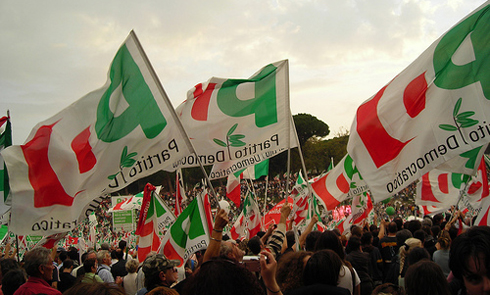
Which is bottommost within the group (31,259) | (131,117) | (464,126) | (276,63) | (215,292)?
(215,292)

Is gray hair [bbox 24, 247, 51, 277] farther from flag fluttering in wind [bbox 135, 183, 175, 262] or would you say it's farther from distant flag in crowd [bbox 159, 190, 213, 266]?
flag fluttering in wind [bbox 135, 183, 175, 262]

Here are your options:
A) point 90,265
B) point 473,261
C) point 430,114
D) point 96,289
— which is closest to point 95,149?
point 90,265

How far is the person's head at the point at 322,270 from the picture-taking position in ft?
11.6

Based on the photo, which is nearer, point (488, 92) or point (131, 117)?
point (488, 92)

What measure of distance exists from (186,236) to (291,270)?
3.51m

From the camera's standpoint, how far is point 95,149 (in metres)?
Result: 6.34

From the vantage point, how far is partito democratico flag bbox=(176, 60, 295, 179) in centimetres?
732

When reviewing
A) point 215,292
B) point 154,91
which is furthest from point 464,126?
point 215,292

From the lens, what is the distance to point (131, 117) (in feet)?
21.1

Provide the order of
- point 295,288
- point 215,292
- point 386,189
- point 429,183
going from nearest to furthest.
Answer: point 215,292, point 295,288, point 386,189, point 429,183

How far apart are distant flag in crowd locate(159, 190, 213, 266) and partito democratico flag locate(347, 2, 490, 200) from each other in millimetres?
2380

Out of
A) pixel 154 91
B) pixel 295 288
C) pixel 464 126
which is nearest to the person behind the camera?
pixel 295 288

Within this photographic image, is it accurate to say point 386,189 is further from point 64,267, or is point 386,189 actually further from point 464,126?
point 64,267

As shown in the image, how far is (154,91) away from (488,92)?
402 centimetres
